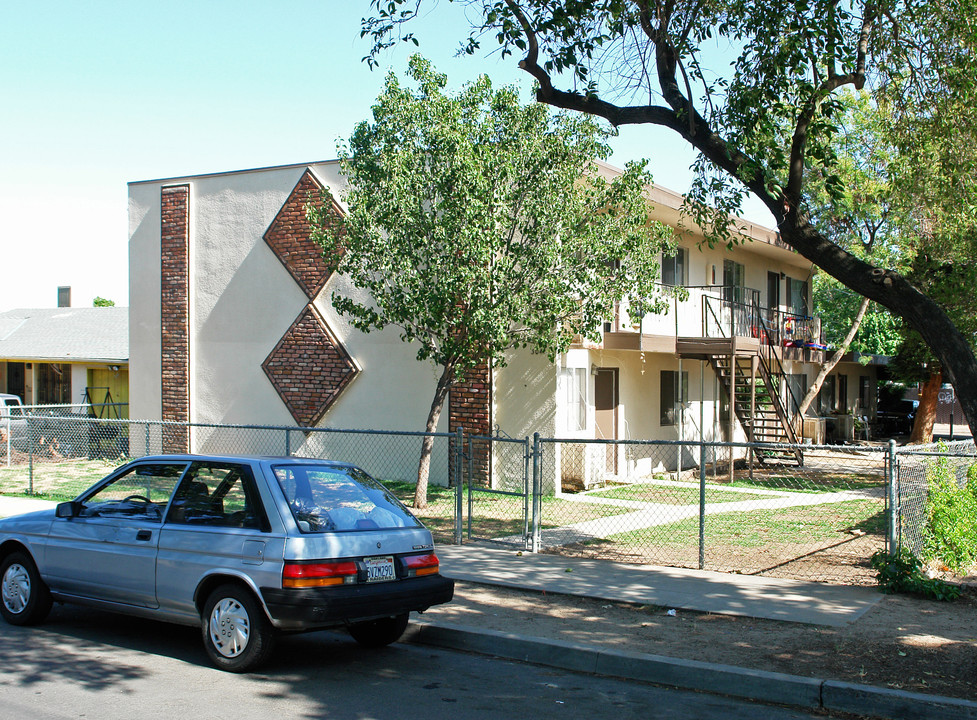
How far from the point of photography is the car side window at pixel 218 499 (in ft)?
22.6

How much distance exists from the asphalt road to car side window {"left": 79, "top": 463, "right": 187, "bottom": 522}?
1.07 m

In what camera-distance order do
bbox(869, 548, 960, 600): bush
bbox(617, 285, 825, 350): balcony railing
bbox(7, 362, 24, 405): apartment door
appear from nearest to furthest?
bbox(869, 548, 960, 600): bush
bbox(617, 285, 825, 350): balcony railing
bbox(7, 362, 24, 405): apartment door

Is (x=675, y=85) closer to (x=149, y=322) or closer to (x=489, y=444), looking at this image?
(x=489, y=444)

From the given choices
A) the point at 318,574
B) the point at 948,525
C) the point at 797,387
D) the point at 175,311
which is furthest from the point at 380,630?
the point at 797,387

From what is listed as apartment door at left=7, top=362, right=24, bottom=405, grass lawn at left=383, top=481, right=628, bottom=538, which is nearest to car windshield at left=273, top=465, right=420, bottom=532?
grass lawn at left=383, top=481, right=628, bottom=538

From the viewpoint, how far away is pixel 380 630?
301 inches

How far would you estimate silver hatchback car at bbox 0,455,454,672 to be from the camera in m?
6.57

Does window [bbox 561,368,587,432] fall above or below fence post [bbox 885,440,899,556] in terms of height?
above

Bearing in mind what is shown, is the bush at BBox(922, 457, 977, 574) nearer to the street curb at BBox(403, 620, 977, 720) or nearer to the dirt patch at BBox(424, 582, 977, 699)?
the dirt patch at BBox(424, 582, 977, 699)

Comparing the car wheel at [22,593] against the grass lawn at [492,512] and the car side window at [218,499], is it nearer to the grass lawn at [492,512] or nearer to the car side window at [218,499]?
the car side window at [218,499]

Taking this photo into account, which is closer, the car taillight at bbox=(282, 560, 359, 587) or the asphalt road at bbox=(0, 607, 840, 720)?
the asphalt road at bbox=(0, 607, 840, 720)

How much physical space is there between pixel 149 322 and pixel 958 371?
18.8m

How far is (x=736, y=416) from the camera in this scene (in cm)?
2317

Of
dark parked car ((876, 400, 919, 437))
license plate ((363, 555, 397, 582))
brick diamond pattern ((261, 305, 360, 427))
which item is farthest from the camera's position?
dark parked car ((876, 400, 919, 437))
